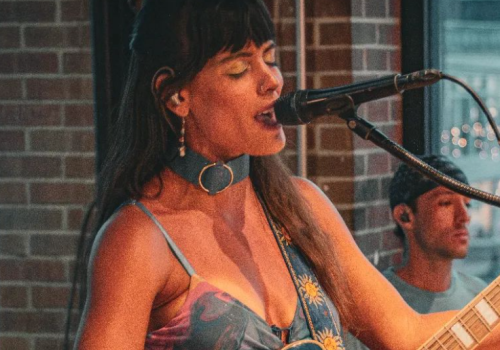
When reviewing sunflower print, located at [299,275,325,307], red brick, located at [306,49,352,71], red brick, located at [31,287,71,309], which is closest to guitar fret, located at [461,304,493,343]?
sunflower print, located at [299,275,325,307]

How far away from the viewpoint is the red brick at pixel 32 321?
3.28 metres

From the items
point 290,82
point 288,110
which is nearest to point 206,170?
point 288,110

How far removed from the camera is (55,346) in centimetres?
329

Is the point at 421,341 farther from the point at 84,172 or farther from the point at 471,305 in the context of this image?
the point at 84,172

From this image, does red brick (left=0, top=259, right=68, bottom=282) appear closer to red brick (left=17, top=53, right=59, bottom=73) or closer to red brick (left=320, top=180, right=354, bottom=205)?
red brick (left=17, top=53, right=59, bottom=73)

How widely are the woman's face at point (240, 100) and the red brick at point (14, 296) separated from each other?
5.46ft

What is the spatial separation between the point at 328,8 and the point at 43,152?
107 cm

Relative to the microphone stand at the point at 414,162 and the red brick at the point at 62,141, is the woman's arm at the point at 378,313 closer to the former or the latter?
the microphone stand at the point at 414,162

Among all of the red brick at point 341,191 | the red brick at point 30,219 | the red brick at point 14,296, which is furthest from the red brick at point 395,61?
the red brick at point 14,296

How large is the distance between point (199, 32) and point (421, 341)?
0.80 m

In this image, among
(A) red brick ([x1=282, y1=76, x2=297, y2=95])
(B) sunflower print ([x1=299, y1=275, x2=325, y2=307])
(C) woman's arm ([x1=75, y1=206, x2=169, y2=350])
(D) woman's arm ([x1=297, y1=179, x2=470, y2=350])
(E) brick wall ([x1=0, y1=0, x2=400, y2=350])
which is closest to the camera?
(C) woman's arm ([x1=75, y1=206, x2=169, y2=350])

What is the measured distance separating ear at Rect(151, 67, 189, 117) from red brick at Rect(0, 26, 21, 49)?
154cm

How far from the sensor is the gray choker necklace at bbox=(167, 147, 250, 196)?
1.87 m

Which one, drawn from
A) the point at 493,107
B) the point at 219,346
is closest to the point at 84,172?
the point at 493,107
